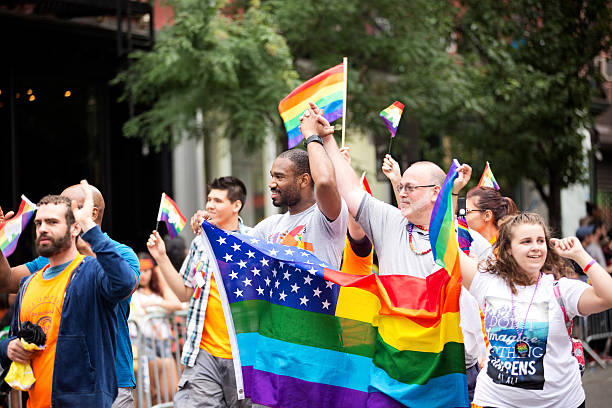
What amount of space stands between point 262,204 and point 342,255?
10877 mm

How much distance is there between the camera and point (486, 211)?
654 cm

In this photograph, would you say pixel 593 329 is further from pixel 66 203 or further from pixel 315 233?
pixel 66 203

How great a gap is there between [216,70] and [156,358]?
3.56m

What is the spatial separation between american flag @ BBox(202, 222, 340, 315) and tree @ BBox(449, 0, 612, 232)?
29.2 ft

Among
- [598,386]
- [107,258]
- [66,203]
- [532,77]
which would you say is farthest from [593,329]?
[107,258]

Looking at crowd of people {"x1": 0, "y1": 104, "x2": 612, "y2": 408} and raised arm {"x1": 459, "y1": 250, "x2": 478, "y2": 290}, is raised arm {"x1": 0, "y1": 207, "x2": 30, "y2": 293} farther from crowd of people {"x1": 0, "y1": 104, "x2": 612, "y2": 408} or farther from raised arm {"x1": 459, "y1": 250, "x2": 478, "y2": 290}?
raised arm {"x1": 459, "y1": 250, "x2": 478, "y2": 290}

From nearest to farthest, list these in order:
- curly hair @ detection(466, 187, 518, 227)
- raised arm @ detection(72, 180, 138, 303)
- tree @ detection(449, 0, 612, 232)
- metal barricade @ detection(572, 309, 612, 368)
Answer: raised arm @ detection(72, 180, 138, 303)
curly hair @ detection(466, 187, 518, 227)
metal barricade @ detection(572, 309, 612, 368)
tree @ detection(449, 0, 612, 232)

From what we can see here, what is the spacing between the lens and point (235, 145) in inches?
571

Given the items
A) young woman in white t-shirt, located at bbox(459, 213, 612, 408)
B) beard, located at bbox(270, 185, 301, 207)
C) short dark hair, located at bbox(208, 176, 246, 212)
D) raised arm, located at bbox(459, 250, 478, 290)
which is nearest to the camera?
young woman in white t-shirt, located at bbox(459, 213, 612, 408)

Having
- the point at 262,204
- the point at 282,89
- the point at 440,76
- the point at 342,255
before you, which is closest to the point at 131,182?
the point at 262,204

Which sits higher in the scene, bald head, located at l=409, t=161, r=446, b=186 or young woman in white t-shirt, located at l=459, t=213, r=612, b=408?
bald head, located at l=409, t=161, r=446, b=186

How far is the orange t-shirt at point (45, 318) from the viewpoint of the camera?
4.93 m

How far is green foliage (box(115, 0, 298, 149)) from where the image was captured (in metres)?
10.6

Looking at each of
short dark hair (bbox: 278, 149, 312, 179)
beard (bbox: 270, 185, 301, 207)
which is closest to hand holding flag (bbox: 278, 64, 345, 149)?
short dark hair (bbox: 278, 149, 312, 179)
